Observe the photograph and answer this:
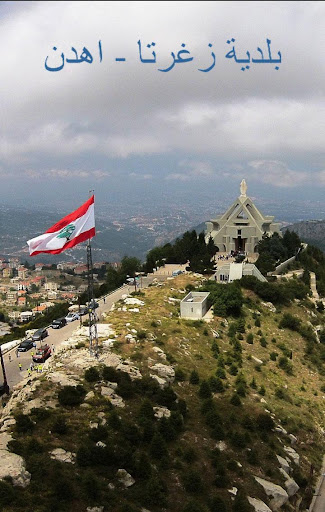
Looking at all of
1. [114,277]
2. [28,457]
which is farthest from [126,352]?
[114,277]

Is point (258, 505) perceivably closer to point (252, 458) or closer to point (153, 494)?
point (252, 458)

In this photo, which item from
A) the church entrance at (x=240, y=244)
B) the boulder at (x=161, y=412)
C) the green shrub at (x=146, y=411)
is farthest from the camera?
the church entrance at (x=240, y=244)

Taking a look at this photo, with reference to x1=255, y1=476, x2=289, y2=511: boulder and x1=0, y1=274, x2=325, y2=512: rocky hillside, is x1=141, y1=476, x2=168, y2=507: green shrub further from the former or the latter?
x1=255, y1=476, x2=289, y2=511: boulder

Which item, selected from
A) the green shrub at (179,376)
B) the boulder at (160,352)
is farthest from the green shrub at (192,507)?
the boulder at (160,352)

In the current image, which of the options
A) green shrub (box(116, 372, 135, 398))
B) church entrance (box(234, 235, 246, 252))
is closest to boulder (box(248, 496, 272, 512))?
green shrub (box(116, 372, 135, 398))

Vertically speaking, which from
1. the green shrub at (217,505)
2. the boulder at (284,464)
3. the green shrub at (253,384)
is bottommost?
the boulder at (284,464)

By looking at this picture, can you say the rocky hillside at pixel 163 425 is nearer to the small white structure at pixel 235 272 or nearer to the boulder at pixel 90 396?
the boulder at pixel 90 396
